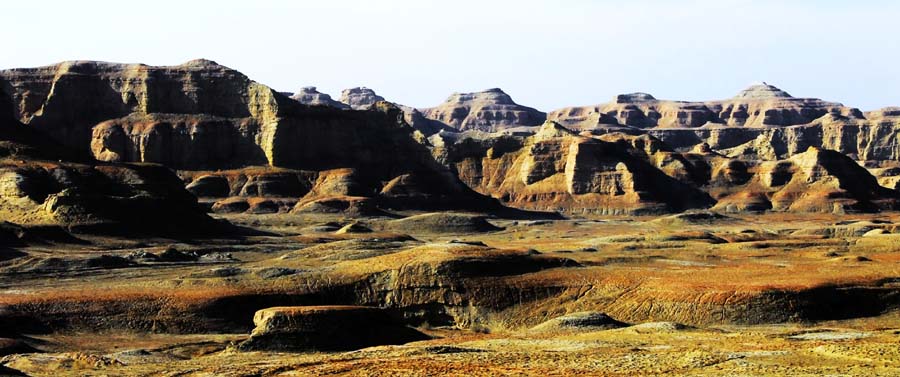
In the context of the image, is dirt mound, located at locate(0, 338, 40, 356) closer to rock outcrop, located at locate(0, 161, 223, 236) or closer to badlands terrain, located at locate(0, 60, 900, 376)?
badlands terrain, located at locate(0, 60, 900, 376)

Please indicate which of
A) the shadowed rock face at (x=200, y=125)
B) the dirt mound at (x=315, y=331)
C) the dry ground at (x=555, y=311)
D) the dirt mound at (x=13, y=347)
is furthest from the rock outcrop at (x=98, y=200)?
the dirt mound at (x=315, y=331)

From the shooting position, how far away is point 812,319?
62.0 m

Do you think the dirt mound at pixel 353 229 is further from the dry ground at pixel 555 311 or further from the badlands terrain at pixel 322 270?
the dry ground at pixel 555 311

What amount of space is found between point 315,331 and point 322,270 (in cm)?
2071

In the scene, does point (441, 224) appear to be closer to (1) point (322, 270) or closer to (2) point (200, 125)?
(2) point (200, 125)

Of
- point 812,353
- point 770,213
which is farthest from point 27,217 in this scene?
point 770,213

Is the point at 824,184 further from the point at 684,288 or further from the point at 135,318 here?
the point at 135,318

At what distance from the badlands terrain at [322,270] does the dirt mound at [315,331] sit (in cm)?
10

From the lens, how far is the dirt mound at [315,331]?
2076 inches

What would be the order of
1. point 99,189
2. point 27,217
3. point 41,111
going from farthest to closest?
point 41,111, point 99,189, point 27,217

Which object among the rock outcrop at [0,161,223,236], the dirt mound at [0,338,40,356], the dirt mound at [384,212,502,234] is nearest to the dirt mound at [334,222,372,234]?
the dirt mound at [384,212,502,234]

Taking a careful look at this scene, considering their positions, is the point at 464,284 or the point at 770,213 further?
the point at 770,213

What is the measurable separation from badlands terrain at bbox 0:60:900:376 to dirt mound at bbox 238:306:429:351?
0.32ft

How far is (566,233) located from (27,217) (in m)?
67.3
